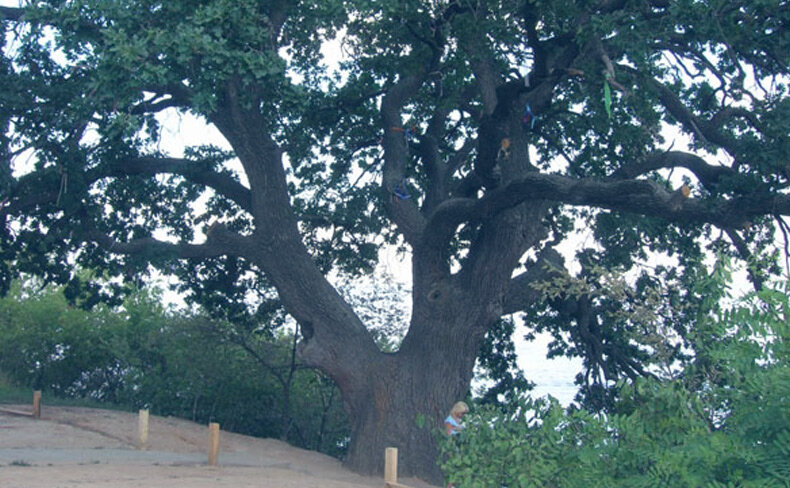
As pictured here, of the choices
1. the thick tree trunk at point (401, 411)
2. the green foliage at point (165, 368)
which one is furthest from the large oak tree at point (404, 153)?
the green foliage at point (165, 368)

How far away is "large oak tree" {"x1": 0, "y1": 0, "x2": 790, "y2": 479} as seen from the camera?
12.2 metres

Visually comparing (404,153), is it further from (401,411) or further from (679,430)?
(679,430)

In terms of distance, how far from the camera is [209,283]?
Result: 762 inches

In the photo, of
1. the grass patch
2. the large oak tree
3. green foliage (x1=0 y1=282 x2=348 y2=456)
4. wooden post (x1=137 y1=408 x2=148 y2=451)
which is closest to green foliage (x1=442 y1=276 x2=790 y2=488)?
the large oak tree

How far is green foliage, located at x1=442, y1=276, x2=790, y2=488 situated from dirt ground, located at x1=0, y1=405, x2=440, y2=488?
5.33m

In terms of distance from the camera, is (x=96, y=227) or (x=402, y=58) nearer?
(x=402, y=58)

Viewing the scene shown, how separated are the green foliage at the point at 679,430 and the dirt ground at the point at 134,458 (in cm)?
533

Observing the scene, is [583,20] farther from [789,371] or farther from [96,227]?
[96,227]

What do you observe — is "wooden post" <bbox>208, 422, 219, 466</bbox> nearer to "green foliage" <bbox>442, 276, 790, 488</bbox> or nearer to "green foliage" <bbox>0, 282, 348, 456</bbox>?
"green foliage" <bbox>442, 276, 790, 488</bbox>

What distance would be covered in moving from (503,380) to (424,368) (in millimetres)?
6389

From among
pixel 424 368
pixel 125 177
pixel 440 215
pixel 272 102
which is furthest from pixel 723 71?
pixel 125 177

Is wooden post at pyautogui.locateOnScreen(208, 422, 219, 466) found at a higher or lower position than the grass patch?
lower

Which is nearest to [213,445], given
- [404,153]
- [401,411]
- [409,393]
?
[401,411]

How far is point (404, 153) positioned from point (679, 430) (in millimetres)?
10295
